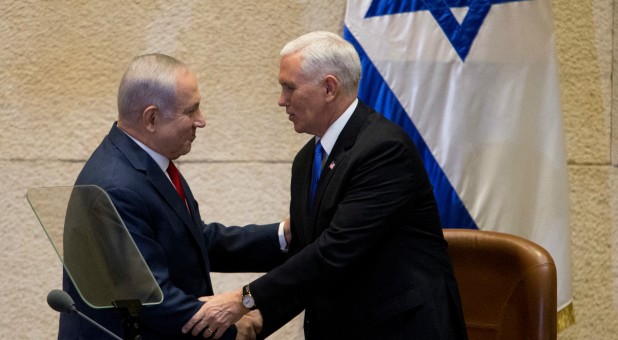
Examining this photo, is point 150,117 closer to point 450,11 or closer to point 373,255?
point 373,255

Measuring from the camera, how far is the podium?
76.0 inches

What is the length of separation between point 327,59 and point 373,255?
0.61 metres

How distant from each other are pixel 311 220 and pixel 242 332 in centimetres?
40

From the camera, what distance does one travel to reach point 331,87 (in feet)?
8.76

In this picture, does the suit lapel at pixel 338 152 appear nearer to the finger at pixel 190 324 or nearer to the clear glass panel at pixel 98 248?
the finger at pixel 190 324

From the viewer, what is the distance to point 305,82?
2.68 metres

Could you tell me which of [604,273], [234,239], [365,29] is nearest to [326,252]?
[234,239]

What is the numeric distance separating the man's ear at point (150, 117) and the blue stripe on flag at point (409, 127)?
3.97 ft

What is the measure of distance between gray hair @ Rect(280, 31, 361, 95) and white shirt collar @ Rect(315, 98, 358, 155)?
0.21 feet

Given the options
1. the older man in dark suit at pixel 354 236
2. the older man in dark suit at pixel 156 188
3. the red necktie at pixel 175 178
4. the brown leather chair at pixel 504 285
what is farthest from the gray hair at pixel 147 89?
the brown leather chair at pixel 504 285

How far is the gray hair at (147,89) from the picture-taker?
2.47 meters

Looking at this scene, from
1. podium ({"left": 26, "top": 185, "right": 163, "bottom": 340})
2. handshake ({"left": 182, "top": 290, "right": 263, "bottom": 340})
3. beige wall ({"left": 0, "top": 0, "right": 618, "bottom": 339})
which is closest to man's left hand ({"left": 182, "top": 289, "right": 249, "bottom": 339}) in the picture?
handshake ({"left": 182, "top": 290, "right": 263, "bottom": 340})

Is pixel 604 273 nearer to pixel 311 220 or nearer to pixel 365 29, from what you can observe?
pixel 365 29

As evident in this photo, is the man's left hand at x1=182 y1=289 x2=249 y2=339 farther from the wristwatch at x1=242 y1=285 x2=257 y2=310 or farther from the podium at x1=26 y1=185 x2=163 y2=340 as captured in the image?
the podium at x1=26 y1=185 x2=163 y2=340
